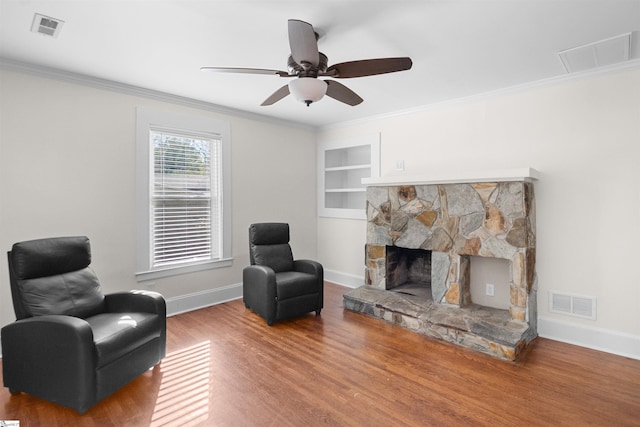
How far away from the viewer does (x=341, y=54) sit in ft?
8.94

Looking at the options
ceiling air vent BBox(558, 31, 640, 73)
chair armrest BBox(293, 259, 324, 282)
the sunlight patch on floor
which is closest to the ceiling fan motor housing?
ceiling air vent BBox(558, 31, 640, 73)

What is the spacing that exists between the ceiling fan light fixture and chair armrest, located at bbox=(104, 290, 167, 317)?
201 cm

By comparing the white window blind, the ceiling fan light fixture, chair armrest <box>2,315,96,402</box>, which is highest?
the ceiling fan light fixture

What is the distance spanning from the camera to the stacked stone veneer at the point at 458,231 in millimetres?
3115

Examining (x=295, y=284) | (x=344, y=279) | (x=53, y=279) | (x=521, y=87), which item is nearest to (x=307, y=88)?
(x=295, y=284)

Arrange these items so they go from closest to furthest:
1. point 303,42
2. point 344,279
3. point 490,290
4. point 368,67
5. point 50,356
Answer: point 303,42
point 50,356
point 368,67
point 490,290
point 344,279

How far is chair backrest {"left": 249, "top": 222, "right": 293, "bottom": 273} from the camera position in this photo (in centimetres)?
398

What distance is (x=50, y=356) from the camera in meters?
2.07

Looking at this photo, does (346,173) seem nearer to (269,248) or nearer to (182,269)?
(269,248)

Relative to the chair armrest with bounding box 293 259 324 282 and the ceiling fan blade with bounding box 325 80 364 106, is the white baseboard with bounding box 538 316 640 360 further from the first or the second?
the ceiling fan blade with bounding box 325 80 364 106

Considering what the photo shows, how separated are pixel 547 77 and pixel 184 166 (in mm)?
4171

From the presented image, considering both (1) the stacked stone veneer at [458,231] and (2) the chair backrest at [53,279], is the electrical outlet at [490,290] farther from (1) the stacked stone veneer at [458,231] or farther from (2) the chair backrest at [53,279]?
(2) the chair backrest at [53,279]

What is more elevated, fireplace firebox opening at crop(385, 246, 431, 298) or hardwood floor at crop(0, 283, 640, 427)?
fireplace firebox opening at crop(385, 246, 431, 298)

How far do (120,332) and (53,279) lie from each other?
2.53ft
